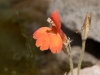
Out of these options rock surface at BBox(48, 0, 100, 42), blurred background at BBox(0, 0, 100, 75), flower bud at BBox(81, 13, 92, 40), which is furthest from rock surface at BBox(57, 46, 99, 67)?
flower bud at BBox(81, 13, 92, 40)

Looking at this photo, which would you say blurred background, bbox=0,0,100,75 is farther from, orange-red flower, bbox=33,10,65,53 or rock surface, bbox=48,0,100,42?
orange-red flower, bbox=33,10,65,53

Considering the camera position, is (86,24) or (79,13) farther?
(79,13)

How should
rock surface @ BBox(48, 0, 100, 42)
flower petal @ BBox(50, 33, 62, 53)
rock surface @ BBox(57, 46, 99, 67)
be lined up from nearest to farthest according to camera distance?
flower petal @ BBox(50, 33, 62, 53)
rock surface @ BBox(48, 0, 100, 42)
rock surface @ BBox(57, 46, 99, 67)

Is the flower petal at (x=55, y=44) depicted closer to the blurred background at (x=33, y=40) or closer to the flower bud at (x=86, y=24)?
the flower bud at (x=86, y=24)

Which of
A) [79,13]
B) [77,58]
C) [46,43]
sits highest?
[46,43]

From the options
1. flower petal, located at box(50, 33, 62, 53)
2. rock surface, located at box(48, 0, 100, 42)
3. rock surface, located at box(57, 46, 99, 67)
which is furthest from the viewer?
rock surface, located at box(57, 46, 99, 67)

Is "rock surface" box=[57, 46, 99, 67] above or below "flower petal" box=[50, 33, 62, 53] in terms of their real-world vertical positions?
below

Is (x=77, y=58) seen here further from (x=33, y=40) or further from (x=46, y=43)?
(x=46, y=43)

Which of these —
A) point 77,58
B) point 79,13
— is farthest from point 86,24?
point 77,58
